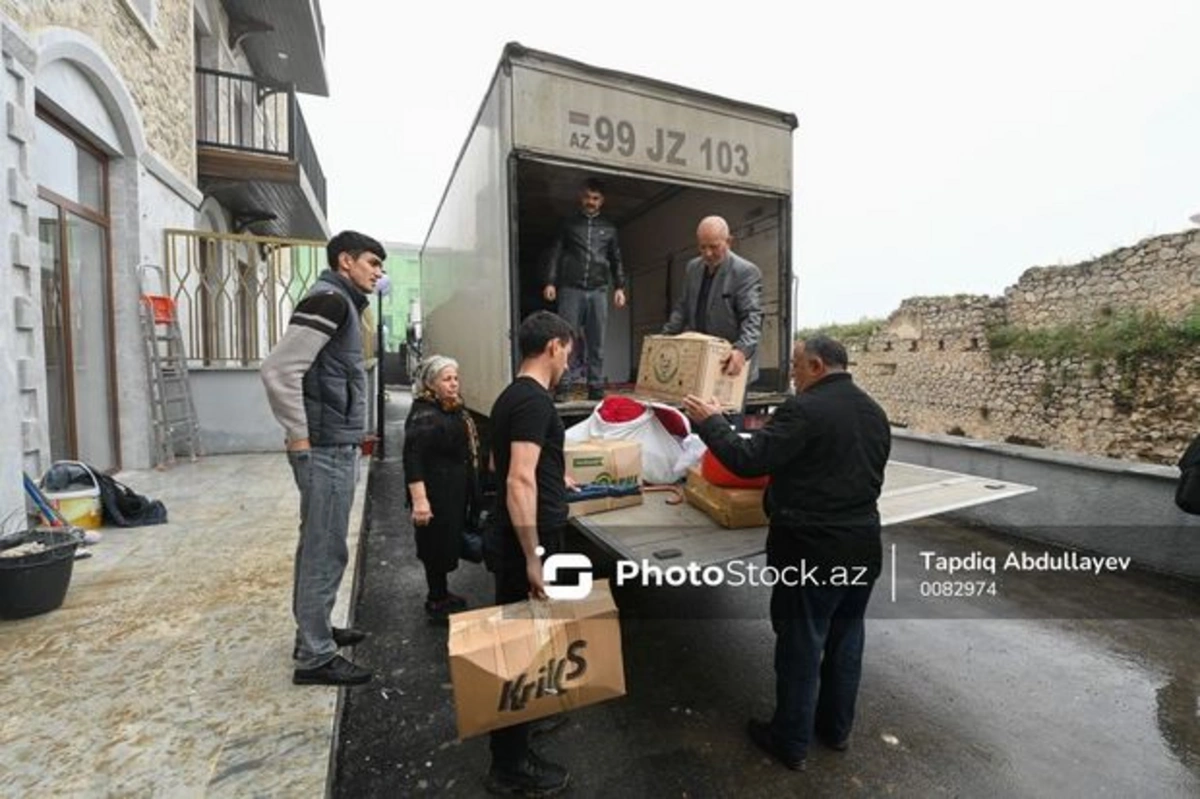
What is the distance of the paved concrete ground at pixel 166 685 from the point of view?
6.55 feet

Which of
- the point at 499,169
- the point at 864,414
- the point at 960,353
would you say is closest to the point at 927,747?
the point at 864,414

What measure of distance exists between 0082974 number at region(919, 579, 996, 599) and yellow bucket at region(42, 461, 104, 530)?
6.10 meters

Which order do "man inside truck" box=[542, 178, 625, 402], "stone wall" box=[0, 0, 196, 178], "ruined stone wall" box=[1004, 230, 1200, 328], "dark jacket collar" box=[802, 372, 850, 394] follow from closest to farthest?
"dark jacket collar" box=[802, 372, 850, 394], "stone wall" box=[0, 0, 196, 178], "man inside truck" box=[542, 178, 625, 402], "ruined stone wall" box=[1004, 230, 1200, 328]

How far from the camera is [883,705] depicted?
2.95m

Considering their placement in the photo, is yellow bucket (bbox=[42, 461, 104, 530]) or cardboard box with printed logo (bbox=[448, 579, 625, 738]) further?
yellow bucket (bbox=[42, 461, 104, 530])

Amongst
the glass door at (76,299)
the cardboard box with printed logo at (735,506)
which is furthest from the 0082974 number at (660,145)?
the glass door at (76,299)

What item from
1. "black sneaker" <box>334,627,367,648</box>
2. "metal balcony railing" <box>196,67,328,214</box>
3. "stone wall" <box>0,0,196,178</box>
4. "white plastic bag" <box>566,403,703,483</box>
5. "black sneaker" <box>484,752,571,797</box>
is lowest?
"black sneaker" <box>484,752,571,797</box>

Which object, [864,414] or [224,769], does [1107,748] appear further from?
[224,769]

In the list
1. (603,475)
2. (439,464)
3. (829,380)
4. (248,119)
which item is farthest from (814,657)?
(248,119)

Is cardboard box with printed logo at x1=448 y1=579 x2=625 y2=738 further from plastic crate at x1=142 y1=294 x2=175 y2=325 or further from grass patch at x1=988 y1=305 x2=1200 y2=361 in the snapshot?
grass patch at x1=988 y1=305 x2=1200 y2=361

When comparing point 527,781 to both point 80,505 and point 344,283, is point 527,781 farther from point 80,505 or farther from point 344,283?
point 80,505

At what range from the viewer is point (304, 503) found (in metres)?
2.54

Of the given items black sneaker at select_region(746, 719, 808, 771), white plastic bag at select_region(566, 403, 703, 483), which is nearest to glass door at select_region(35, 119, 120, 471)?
white plastic bag at select_region(566, 403, 703, 483)

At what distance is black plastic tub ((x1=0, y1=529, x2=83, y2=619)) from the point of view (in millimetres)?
2984
